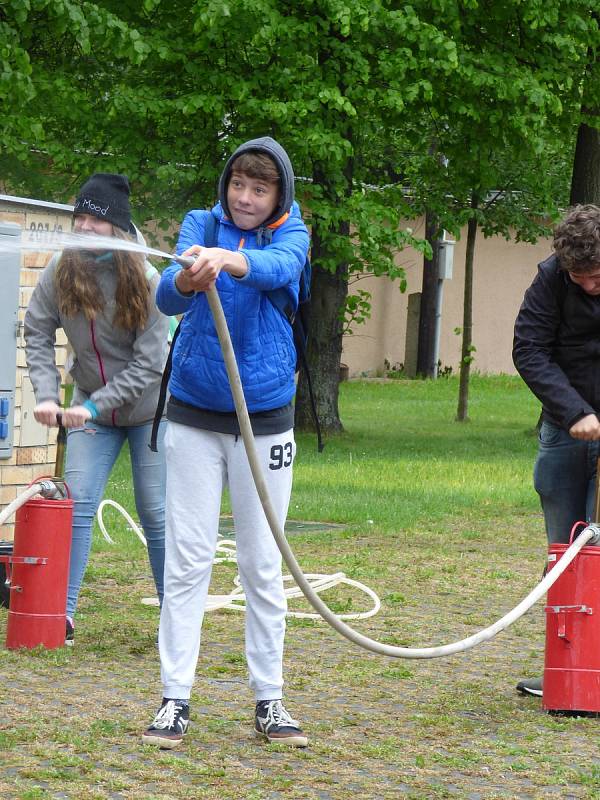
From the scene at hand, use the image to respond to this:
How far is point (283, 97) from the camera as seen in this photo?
634 inches

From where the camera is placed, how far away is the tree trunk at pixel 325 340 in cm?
1809

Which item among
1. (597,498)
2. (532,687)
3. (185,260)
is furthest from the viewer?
(532,687)

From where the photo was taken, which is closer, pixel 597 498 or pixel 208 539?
pixel 208 539

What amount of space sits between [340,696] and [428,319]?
2730 centimetres

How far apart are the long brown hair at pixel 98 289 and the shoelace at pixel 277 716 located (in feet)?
5.96

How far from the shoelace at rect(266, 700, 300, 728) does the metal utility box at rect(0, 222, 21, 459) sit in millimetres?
3639

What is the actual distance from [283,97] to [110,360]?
10918mm

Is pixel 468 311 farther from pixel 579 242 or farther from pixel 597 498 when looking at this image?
pixel 579 242

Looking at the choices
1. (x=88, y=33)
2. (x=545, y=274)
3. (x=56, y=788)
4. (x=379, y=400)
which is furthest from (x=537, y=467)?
(x=379, y=400)

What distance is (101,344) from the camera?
5719mm

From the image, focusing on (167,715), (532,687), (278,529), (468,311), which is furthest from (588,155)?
(167,715)

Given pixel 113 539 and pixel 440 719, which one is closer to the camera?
pixel 440 719

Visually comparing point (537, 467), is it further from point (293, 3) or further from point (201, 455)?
point (293, 3)

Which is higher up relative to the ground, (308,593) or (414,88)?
(414,88)
